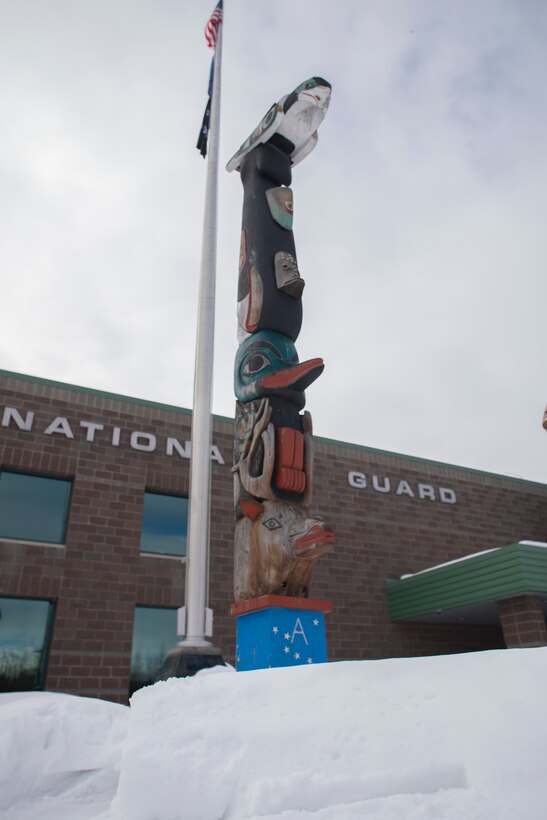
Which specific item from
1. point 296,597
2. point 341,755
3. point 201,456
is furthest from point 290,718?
point 201,456

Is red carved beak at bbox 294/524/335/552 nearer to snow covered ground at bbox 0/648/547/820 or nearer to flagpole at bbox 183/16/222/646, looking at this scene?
flagpole at bbox 183/16/222/646

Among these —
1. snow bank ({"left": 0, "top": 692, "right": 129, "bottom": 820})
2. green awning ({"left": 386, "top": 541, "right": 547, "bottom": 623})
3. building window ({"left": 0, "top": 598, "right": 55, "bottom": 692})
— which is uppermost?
green awning ({"left": 386, "top": 541, "right": 547, "bottom": 623})

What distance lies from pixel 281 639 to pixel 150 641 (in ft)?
23.2

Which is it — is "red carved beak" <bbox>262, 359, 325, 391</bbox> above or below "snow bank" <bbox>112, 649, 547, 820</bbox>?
above

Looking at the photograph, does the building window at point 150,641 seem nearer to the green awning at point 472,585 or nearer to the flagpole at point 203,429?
the flagpole at point 203,429

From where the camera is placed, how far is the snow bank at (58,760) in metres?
4.47

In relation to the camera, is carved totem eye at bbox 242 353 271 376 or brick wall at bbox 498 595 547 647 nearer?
carved totem eye at bbox 242 353 271 376

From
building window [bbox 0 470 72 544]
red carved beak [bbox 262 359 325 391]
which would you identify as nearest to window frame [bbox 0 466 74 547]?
building window [bbox 0 470 72 544]

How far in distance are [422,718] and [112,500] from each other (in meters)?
10.8

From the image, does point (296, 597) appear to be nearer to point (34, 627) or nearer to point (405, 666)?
point (405, 666)

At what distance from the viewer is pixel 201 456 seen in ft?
29.0

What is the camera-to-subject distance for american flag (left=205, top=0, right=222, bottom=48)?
1294cm

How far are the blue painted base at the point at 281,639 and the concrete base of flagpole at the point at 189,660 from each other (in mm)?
695

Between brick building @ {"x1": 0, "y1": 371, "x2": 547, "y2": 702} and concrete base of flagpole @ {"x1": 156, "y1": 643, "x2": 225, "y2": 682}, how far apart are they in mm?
2884
